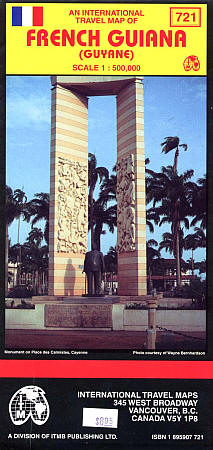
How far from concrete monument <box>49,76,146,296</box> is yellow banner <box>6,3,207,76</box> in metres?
1.19

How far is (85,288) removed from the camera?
28.8 ft

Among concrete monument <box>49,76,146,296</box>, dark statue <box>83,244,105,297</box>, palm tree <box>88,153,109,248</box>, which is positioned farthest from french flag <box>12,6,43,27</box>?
dark statue <box>83,244,105,297</box>

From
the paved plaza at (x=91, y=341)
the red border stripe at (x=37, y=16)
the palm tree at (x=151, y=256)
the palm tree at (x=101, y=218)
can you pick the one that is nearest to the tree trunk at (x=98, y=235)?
the palm tree at (x=101, y=218)

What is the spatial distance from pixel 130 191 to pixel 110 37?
3.00m

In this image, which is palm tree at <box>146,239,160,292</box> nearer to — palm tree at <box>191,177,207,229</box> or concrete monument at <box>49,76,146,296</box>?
concrete monument at <box>49,76,146,296</box>

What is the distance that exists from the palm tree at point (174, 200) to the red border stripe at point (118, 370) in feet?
4.34

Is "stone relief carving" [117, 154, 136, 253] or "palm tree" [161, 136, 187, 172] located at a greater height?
"palm tree" [161, 136, 187, 172]

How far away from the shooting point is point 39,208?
7.66 meters

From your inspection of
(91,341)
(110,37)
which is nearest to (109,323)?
(91,341)

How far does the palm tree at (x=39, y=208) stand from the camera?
23.9 feet

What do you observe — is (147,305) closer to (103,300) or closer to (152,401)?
(103,300)

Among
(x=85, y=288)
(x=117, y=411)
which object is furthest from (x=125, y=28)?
(x=117, y=411)

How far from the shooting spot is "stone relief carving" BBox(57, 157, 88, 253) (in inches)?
365

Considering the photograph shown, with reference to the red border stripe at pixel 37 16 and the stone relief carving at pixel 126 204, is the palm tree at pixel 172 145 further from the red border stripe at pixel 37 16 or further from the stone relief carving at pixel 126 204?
the red border stripe at pixel 37 16
